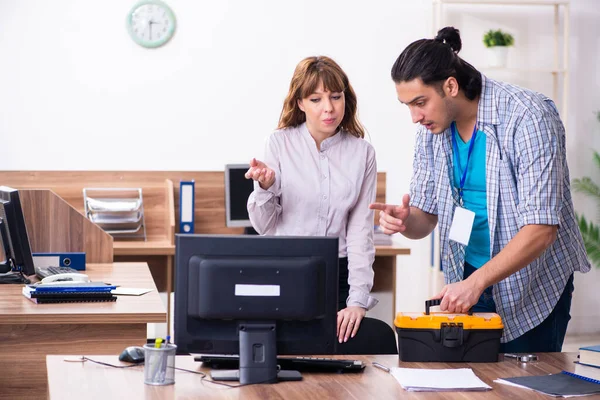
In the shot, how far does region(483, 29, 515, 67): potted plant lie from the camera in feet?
17.2

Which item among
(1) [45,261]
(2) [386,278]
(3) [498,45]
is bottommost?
(2) [386,278]

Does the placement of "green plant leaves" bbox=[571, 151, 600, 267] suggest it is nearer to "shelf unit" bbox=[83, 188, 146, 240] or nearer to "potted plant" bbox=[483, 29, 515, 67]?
"potted plant" bbox=[483, 29, 515, 67]

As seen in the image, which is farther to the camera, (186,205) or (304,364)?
(186,205)

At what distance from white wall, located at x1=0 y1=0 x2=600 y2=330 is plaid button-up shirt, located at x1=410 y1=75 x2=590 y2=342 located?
2.99m

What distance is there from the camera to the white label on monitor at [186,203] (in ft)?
14.6

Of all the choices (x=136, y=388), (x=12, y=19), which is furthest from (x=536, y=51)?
(x=136, y=388)

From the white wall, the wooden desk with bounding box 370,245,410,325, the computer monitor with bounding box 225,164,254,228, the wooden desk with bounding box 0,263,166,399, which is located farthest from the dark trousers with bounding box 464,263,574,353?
the white wall

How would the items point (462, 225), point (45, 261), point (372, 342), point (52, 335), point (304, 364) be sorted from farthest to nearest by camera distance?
point (45, 261) < point (52, 335) < point (372, 342) < point (462, 225) < point (304, 364)

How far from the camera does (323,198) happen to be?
2.53 m

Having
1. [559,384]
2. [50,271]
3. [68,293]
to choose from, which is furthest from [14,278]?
[559,384]

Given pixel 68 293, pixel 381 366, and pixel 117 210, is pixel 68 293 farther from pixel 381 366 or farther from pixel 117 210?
pixel 117 210

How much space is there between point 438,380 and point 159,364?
2.02ft

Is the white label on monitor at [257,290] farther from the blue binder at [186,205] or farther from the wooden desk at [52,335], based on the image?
the blue binder at [186,205]

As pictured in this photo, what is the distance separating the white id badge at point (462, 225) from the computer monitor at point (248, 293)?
478mm
